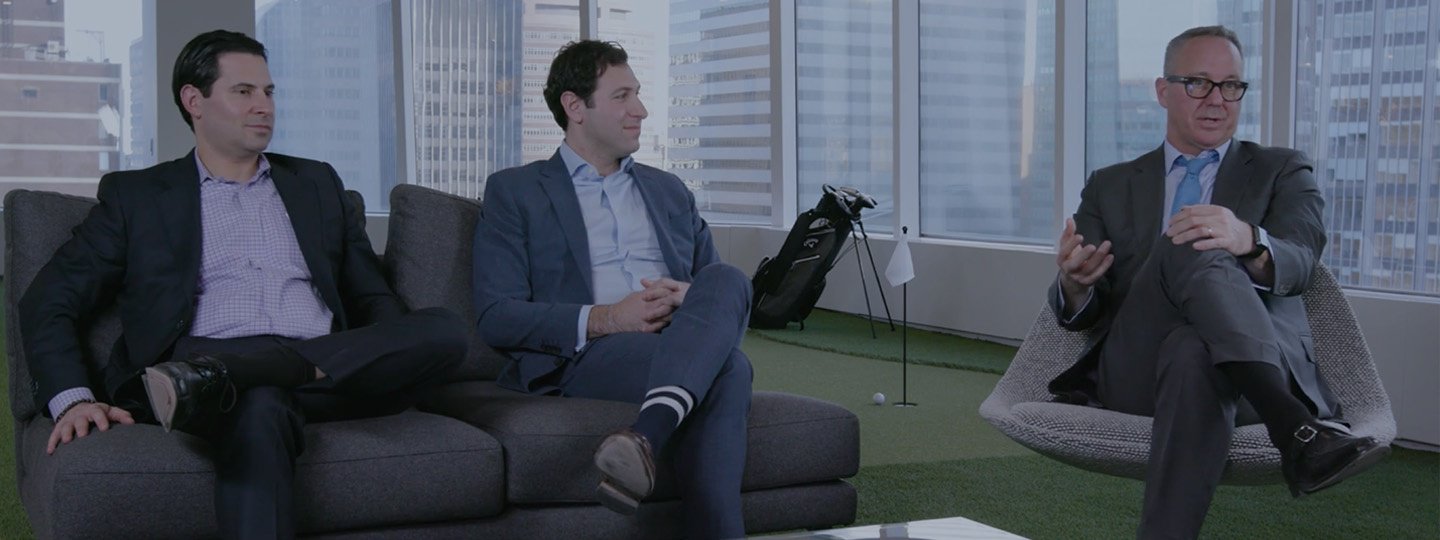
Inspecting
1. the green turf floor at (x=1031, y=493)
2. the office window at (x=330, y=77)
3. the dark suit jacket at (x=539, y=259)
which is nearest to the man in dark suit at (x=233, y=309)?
the dark suit jacket at (x=539, y=259)

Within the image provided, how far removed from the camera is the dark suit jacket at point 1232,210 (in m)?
2.77

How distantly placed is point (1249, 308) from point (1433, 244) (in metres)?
2.53

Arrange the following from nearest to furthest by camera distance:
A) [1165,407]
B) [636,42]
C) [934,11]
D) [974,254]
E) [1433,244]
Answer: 1. [1165,407]
2. [1433,244]
3. [974,254]
4. [934,11]
5. [636,42]

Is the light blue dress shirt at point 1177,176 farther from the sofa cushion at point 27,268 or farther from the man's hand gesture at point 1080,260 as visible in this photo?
the sofa cushion at point 27,268

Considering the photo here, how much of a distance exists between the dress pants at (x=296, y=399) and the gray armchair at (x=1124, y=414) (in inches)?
44.9

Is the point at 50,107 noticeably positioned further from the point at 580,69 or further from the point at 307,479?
the point at 307,479

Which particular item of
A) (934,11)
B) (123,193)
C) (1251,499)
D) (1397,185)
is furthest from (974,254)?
(123,193)

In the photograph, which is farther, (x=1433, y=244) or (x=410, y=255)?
(x=1433, y=244)

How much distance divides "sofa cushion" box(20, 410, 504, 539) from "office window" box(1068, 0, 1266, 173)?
14.6ft

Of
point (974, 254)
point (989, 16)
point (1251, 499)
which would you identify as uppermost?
point (989, 16)

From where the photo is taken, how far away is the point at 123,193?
2.91m

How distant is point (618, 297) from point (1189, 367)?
1.29 meters

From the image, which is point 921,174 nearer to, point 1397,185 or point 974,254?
point 974,254

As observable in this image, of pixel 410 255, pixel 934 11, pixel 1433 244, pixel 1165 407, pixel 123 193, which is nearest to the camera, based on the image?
pixel 1165 407
